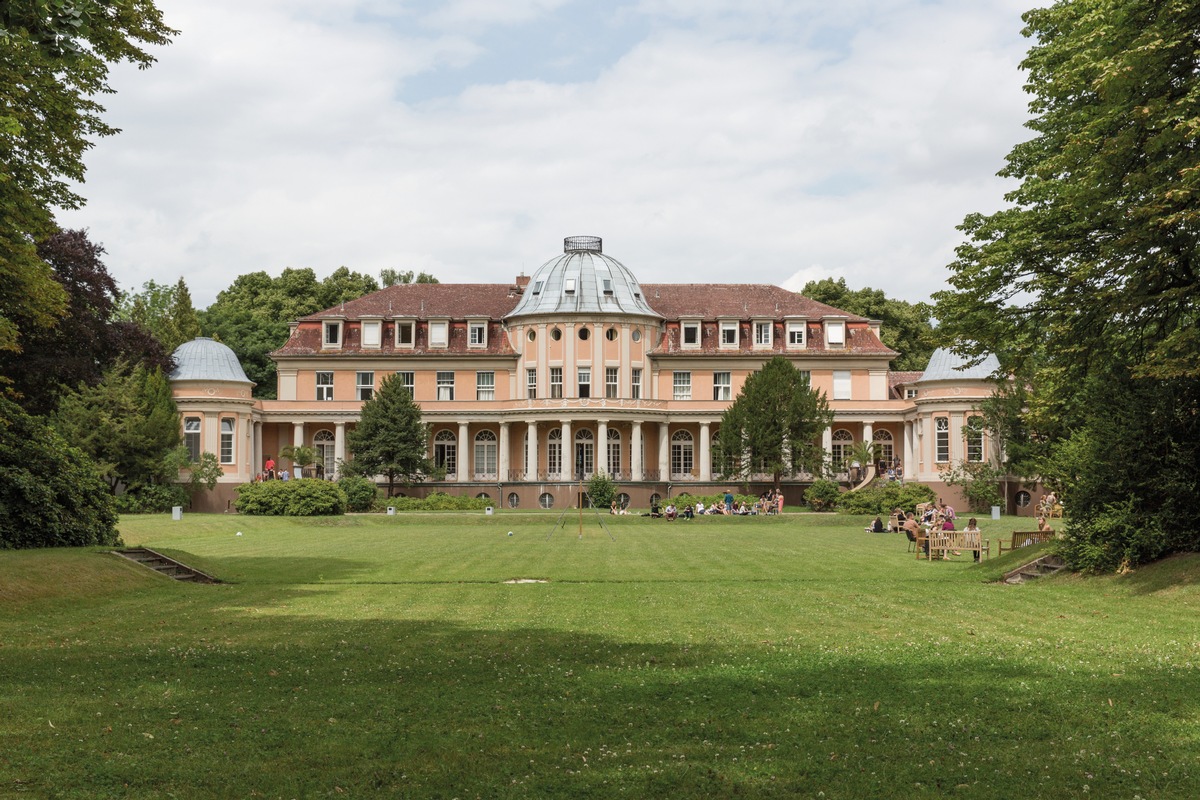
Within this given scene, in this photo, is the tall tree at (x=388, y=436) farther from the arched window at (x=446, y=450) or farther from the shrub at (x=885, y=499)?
the shrub at (x=885, y=499)

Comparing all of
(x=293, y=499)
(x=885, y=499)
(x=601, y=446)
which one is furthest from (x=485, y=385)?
(x=885, y=499)

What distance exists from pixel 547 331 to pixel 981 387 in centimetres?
2452

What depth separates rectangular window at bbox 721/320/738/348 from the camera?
7588 centimetres

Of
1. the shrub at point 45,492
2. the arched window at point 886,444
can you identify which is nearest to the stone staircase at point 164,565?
the shrub at point 45,492

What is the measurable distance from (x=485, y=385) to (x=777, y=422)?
20.0 metres

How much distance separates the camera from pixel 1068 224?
24766 millimetres

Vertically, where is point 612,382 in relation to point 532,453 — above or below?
above

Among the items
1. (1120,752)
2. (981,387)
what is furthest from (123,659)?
(981,387)

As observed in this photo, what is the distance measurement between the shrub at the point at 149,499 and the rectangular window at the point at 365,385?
57.5 ft

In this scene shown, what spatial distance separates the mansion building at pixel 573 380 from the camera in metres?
72.4

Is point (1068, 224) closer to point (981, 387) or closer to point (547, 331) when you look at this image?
point (981, 387)

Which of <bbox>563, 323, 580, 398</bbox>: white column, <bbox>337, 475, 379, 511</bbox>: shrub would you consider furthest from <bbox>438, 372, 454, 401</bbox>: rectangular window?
<bbox>337, 475, 379, 511</bbox>: shrub

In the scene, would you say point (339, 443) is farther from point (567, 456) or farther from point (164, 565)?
point (164, 565)

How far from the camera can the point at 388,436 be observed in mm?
65188
